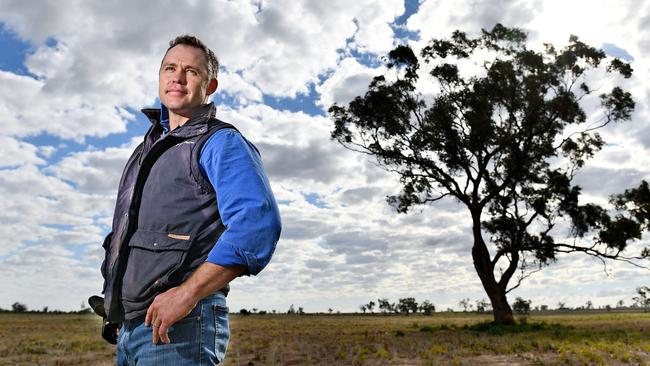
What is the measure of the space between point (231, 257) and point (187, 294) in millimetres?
203

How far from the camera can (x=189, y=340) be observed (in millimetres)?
1984

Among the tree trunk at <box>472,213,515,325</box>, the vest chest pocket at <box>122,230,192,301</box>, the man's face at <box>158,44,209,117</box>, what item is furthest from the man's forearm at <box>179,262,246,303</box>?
the tree trunk at <box>472,213,515,325</box>

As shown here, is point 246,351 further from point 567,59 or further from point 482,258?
point 567,59

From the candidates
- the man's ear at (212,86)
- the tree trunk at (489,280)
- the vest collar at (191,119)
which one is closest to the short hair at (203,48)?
the man's ear at (212,86)

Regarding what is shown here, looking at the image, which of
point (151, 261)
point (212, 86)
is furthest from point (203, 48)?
point (151, 261)

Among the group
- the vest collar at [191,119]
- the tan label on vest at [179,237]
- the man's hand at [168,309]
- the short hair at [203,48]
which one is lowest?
the man's hand at [168,309]

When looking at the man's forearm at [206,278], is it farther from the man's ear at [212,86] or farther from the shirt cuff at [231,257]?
the man's ear at [212,86]

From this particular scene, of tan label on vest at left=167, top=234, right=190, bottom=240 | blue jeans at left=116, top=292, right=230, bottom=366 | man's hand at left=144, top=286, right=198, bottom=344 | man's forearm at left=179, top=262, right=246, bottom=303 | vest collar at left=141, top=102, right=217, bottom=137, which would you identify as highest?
vest collar at left=141, top=102, right=217, bottom=137

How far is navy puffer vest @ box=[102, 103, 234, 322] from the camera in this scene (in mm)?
2035

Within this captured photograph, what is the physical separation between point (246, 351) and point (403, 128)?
15769 mm

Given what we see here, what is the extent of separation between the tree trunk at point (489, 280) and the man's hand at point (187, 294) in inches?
931

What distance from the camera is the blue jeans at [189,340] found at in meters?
1.97

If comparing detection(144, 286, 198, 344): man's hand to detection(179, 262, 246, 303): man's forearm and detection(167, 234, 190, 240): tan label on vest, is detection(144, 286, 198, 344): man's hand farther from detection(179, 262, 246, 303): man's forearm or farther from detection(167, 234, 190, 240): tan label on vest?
detection(167, 234, 190, 240): tan label on vest

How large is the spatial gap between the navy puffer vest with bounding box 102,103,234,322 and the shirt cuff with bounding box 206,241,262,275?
8.3 inches
